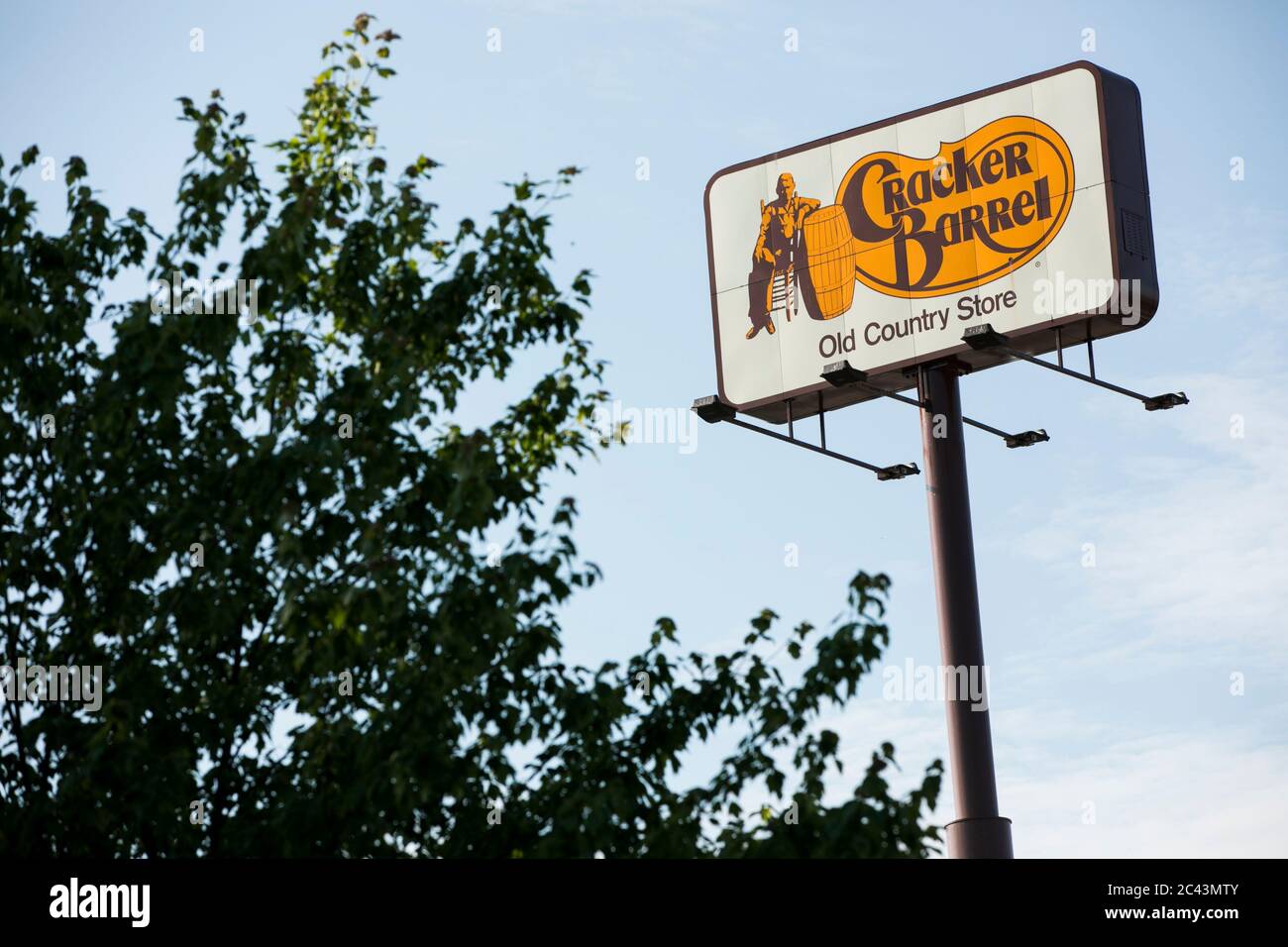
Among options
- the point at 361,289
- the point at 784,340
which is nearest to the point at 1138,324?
the point at 784,340

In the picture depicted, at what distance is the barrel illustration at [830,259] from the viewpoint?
20.1 m

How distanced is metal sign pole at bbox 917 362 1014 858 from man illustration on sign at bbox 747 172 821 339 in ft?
7.40

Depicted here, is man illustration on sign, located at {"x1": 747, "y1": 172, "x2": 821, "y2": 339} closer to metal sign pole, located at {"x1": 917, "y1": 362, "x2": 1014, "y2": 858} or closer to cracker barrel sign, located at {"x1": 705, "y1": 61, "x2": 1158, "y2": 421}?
cracker barrel sign, located at {"x1": 705, "y1": 61, "x2": 1158, "y2": 421}

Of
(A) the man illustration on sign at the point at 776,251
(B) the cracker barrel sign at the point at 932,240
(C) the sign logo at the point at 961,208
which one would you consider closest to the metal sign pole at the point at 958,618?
(B) the cracker barrel sign at the point at 932,240

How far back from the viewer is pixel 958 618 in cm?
1850

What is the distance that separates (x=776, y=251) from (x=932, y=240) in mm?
2244

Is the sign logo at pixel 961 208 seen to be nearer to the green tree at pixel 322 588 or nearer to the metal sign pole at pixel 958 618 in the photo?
the metal sign pole at pixel 958 618

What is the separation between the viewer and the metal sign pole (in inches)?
674

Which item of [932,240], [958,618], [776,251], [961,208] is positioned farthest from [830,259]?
[958,618]

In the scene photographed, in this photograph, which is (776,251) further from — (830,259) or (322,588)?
(322,588)

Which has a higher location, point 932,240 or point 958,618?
point 932,240
